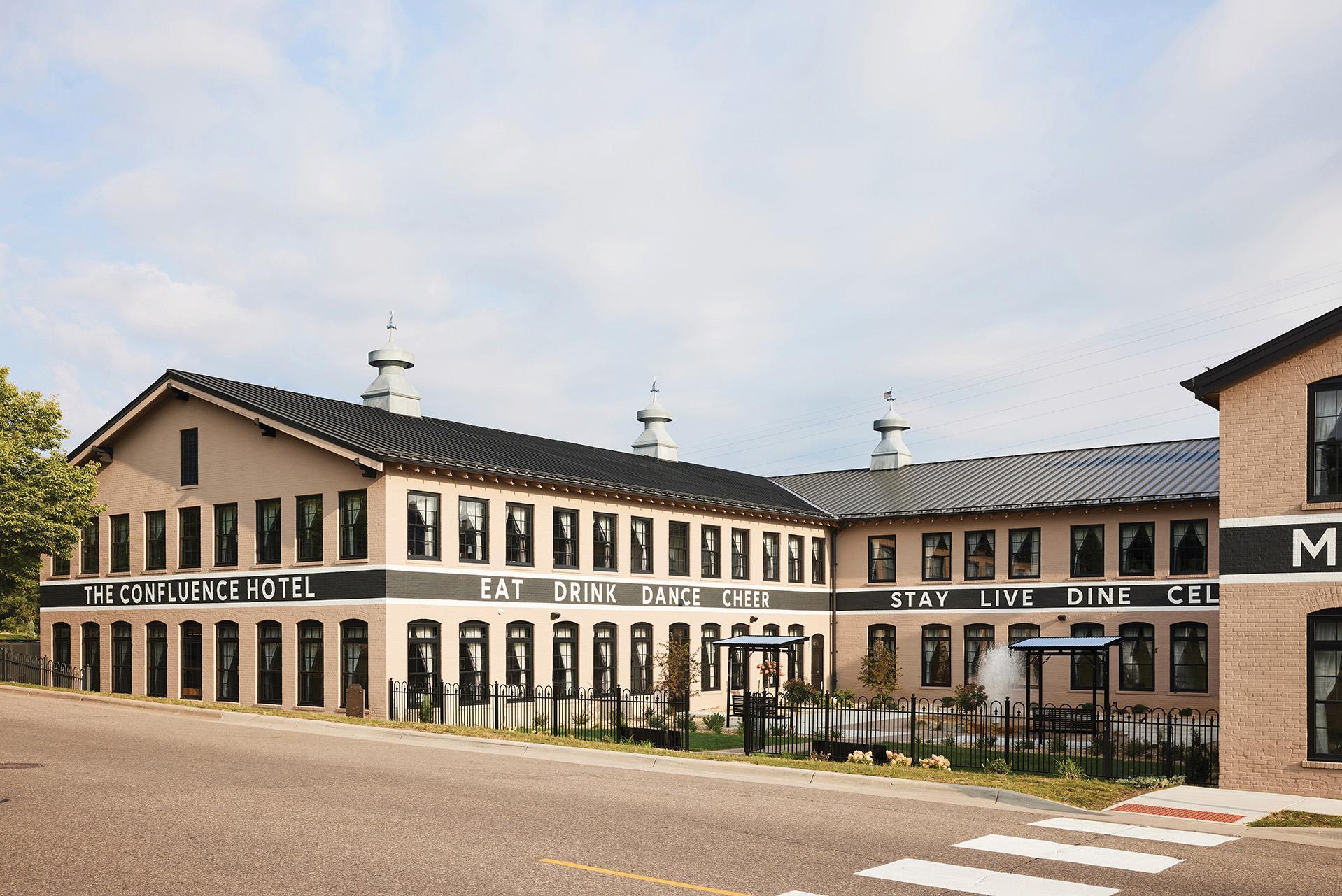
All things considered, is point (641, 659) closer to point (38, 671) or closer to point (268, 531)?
point (268, 531)

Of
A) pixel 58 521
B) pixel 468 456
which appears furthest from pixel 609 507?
pixel 58 521

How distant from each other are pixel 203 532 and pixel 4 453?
20.7 ft

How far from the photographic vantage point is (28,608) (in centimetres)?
5800

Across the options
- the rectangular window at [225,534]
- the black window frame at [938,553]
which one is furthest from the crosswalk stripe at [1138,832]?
the black window frame at [938,553]

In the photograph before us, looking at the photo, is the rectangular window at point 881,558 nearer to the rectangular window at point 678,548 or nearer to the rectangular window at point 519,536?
the rectangular window at point 678,548

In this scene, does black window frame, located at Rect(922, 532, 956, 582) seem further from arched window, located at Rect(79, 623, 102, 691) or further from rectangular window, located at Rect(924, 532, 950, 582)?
arched window, located at Rect(79, 623, 102, 691)

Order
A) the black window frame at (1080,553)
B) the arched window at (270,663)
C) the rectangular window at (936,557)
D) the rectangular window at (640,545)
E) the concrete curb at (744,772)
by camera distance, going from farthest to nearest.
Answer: the rectangular window at (936,557)
the black window frame at (1080,553)
the rectangular window at (640,545)
the arched window at (270,663)
the concrete curb at (744,772)

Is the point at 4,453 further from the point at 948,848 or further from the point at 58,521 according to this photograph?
the point at 948,848

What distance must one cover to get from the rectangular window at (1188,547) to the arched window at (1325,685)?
18741 mm

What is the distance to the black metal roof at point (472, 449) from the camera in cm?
3058

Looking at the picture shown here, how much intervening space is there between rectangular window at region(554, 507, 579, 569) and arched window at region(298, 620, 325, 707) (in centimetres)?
662

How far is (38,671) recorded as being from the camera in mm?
38031

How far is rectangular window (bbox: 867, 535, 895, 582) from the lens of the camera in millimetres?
43531

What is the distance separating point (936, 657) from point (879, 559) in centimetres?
430
